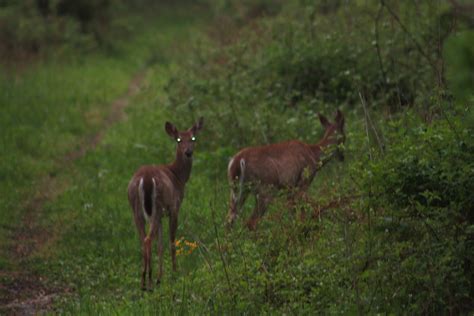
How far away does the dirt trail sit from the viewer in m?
9.46

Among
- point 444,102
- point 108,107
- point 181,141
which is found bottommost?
point 108,107

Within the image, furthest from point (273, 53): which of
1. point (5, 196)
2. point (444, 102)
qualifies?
point (444, 102)

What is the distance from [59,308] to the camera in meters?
9.09

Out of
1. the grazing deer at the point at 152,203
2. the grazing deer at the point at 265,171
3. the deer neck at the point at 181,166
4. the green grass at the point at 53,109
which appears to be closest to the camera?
the grazing deer at the point at 152,203

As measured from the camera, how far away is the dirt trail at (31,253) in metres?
9.46

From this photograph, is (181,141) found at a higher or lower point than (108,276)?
higher

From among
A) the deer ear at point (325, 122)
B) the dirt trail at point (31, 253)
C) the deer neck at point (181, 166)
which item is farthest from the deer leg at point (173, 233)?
the deer ear at point (325, 122)

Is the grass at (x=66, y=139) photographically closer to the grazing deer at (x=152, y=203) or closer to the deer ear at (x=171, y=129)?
the grazing deer at (x=152, y=203)

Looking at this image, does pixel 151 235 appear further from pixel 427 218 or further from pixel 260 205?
pixel 427 218

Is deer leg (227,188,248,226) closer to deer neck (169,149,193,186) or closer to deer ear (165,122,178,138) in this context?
deer neck (169,149,193,186)

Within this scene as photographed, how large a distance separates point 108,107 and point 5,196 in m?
7.71

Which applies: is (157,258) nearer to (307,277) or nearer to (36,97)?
(307,277)

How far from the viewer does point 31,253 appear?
1118 centimetres

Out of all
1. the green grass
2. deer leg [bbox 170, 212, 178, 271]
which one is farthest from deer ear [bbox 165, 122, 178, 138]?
the green grass
